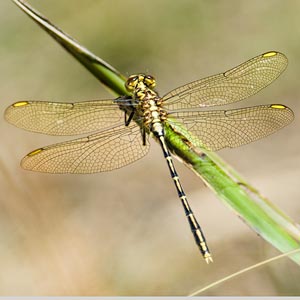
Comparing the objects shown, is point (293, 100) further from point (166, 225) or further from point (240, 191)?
point (240, 191)

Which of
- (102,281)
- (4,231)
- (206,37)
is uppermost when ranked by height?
(206,37)

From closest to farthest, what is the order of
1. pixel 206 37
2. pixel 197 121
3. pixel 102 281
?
1. pixel 197 121
2. pixel 102 281
3. pixel 206 37

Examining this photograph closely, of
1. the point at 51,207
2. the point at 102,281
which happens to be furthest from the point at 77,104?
the point at 102,281

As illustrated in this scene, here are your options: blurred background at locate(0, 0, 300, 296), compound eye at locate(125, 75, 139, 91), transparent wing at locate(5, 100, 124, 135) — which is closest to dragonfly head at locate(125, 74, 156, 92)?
compound eye at locate(125, 75, 139, 91)

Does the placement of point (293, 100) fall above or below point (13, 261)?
above

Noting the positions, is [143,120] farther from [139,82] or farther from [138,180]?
[138,180]

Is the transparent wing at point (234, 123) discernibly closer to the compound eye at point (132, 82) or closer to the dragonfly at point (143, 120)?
the dragonfly at point (143, 120)

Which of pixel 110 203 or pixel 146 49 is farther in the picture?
pixel 146 49
